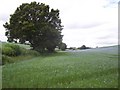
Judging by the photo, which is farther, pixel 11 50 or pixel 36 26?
pixel 36 26

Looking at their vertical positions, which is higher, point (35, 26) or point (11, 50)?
point (35, 26)

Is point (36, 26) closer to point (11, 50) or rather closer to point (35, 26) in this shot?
point (35, 26)

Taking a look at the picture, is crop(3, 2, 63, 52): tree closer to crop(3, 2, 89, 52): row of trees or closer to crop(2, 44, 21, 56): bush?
crop(3, 2, 89, 52): row of trees

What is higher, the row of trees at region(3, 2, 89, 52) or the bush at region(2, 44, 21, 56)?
the row of trees at region(3, 2, 89, 52)

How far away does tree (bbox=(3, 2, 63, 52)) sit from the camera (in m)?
72.2

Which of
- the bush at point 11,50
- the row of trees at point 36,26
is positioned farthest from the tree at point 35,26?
the bush at point 11,50

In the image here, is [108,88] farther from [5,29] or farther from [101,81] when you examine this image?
[5,29]

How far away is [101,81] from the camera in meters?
19.1

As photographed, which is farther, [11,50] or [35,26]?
[35,26]

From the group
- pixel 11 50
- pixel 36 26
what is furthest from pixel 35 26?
pixel 11 50

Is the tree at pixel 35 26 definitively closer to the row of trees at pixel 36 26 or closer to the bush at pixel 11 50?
the row of trees at pixel 36 26

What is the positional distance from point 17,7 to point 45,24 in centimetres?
1013

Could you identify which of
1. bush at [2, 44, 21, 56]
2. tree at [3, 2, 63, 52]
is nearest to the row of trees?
tree at [3, 2, 63, 52]

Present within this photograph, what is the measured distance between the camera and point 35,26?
7288 centimetres
